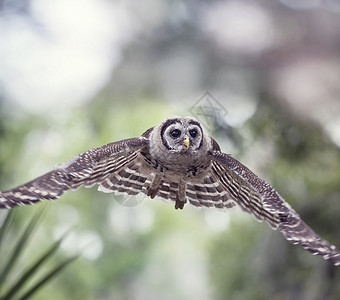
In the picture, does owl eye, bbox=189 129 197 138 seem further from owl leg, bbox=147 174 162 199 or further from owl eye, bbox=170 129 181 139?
owl leg, bbox=147 174 162 199

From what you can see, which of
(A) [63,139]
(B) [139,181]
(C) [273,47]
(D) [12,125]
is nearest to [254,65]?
(C) [273,47]

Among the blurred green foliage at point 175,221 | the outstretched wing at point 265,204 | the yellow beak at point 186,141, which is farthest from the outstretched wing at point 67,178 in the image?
the blurred green foliage at point 175,221

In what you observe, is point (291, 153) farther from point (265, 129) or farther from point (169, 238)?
point (169, 238)

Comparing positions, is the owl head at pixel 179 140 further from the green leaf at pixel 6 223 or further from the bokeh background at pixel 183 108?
the green leaf at pixel 6 223

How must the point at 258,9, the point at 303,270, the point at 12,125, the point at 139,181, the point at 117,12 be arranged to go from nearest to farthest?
the point at 139,181 < the point at 258,9 < the point at 303,270 < the point at 117,12 < the point at 12,125

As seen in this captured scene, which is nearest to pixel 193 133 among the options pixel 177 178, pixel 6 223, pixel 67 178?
pixel 177 178

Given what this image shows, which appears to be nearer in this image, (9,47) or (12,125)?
(9,47)

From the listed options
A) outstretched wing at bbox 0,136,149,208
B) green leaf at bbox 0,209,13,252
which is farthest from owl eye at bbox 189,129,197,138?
green leaf at bbox 0,209,13,252
